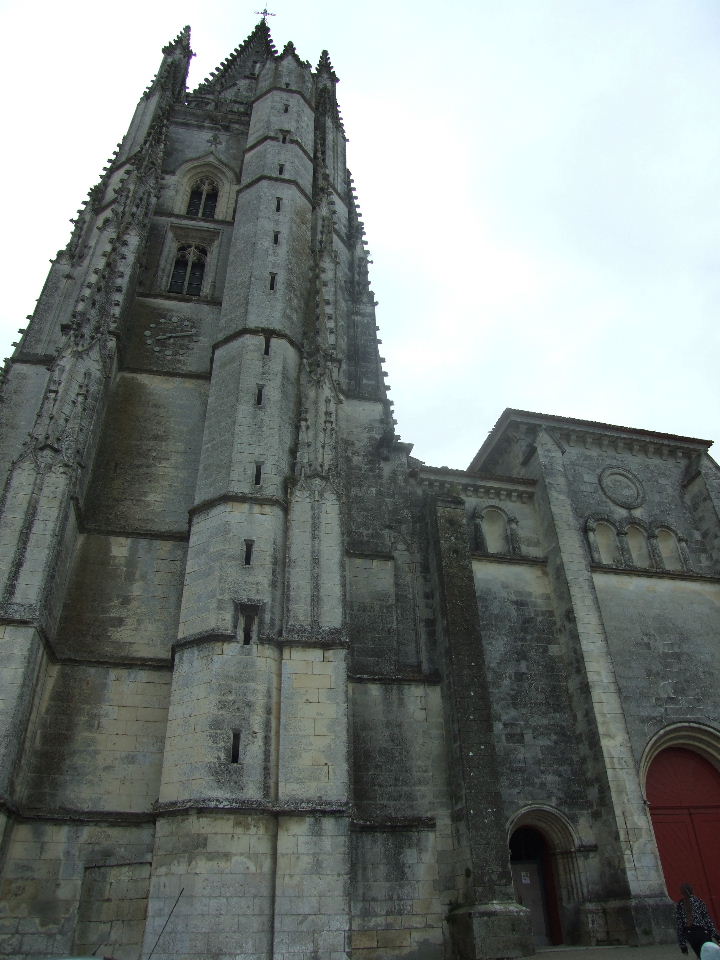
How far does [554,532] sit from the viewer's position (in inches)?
551

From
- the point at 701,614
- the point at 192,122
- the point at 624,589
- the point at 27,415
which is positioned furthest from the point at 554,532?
the point at 192,122

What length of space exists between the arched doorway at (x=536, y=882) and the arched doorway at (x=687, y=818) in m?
1.90

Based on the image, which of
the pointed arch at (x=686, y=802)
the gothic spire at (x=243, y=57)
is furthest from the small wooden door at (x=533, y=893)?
the gothic spire at (x=243, y=57)

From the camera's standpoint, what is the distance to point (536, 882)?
11766mm

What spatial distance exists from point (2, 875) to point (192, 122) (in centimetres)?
1914

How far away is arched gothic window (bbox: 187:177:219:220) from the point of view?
61.0ft

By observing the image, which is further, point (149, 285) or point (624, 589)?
point (149, 285)

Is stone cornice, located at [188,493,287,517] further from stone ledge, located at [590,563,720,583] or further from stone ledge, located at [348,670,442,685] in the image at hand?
stone ledge, located at [590,563,720,583]

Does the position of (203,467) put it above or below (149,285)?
below

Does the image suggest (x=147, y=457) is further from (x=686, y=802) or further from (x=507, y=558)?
(x=686, y=802)

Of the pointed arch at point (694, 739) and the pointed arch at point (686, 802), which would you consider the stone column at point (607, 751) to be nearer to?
the pointed arch at point (686, 802)

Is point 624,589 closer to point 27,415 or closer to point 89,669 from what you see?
point 89,669

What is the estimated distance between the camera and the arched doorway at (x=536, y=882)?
11.3 meters

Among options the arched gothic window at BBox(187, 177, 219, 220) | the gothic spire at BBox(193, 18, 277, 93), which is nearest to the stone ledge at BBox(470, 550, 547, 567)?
the arched gothic window at BBox(187, 177, 219, 220)
